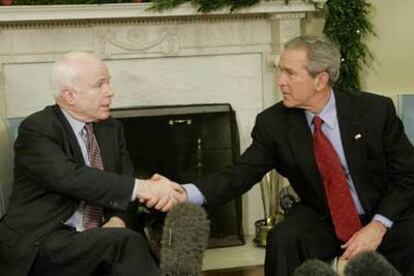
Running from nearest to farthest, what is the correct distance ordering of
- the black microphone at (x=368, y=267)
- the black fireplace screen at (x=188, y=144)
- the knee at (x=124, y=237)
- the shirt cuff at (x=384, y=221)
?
the black microphone at (x=368, y=267), the knee at (x=124, y=237), the shirt cuff at (x=384, y=221), the black fireplace screen at (x=188, y=144)

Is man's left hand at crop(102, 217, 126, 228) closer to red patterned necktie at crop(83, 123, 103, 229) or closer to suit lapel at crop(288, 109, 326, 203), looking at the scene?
red patterned necktie at crop(83, 123, 103, 229)

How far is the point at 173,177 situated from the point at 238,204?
39 centimetres

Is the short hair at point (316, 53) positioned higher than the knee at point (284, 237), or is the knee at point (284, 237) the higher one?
the short hair at point (316, 53)

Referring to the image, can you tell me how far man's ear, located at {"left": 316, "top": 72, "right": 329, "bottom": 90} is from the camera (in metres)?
2.34

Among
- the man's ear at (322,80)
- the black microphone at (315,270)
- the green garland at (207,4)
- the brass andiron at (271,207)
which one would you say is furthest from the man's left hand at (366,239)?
the green garland at (207,4)

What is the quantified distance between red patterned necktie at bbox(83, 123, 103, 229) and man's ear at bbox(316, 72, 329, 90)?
0.80 m

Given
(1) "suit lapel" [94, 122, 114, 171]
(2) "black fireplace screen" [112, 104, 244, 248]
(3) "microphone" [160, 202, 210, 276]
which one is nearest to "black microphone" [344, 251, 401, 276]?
(3) "microphone" [160, 202, 210, 276]

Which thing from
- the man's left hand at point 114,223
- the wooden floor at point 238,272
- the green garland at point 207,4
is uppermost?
the green garland at point 207,4

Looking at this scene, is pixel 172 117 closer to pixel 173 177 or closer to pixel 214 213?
pixel 173 177

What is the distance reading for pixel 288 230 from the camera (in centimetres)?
224

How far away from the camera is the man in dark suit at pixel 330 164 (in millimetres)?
2291

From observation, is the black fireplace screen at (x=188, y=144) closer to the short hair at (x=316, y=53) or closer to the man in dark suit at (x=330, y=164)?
the man in dark suit at (x=330, y=164)

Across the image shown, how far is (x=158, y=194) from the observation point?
2148 millimetres

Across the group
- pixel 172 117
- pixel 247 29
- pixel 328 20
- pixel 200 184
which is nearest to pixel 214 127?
pixel 172 117
